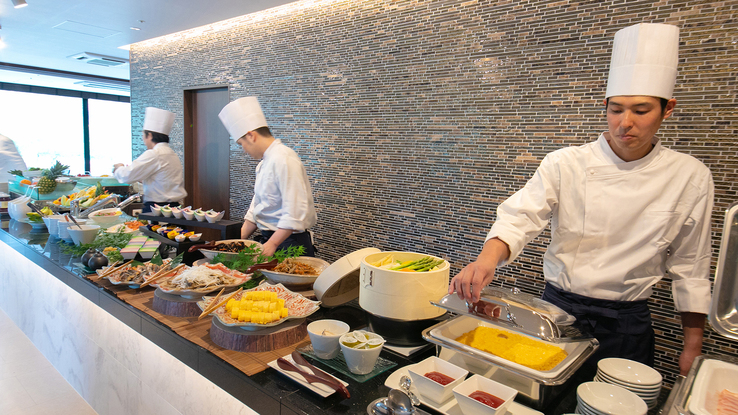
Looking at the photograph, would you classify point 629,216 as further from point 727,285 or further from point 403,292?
point 403,292

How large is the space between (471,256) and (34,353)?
10.7 feet

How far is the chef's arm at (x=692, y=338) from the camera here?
141 cm

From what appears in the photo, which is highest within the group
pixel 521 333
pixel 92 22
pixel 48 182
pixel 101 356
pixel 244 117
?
pixel 92 22

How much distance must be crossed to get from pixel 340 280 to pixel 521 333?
769mm

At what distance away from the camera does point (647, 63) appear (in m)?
1.41

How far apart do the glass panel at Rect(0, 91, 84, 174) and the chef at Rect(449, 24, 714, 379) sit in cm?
1145

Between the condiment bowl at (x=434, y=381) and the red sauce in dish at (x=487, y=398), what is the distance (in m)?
0.05

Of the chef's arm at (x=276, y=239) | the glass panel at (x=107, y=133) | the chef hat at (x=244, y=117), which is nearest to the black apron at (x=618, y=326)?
the chef's arm at (x=276, y=239)

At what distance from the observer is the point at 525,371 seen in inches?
38.9

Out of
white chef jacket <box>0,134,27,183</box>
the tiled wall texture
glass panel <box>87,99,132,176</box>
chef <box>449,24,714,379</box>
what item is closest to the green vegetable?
the tiled wall texture

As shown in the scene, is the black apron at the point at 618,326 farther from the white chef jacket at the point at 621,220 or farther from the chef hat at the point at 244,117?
the chef hat at the point at 244,117

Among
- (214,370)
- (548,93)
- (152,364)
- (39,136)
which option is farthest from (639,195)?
(39,136)

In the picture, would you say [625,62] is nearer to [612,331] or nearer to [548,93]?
[612,331]

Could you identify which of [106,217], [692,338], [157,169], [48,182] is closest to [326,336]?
[692,338]
